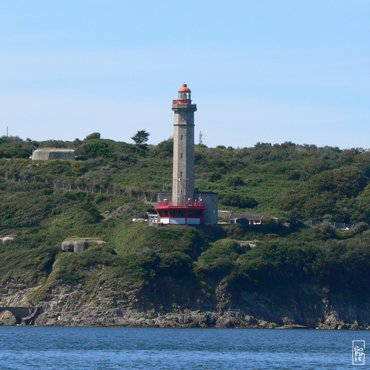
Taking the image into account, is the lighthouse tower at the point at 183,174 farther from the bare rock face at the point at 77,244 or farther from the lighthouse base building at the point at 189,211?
the bare rock face at the point at 77,244

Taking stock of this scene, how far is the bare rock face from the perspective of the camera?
10875 cm

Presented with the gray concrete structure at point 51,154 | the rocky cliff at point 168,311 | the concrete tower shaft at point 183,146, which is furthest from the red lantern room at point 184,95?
the gray concrete structure at point 51,154

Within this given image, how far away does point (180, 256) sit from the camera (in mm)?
103250

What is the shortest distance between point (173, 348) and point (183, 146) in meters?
33.4

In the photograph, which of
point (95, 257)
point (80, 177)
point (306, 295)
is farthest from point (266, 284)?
point (80, 177)

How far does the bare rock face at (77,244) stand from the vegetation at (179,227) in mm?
997

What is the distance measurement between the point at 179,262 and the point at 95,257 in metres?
6.17

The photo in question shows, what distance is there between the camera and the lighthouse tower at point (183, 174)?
110m

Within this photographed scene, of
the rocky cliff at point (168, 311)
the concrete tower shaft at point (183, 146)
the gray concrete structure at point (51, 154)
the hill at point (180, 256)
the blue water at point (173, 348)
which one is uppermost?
the gray concrete structure at point (51, 154)

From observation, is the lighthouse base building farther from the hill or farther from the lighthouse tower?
the hill

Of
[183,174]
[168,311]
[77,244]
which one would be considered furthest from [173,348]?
[183,174]

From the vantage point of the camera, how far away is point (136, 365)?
68.8 metres

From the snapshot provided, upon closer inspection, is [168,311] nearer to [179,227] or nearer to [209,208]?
[179,227]

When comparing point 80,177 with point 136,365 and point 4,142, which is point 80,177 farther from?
point 136,365
